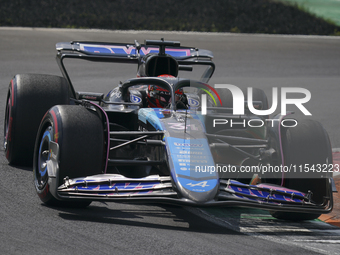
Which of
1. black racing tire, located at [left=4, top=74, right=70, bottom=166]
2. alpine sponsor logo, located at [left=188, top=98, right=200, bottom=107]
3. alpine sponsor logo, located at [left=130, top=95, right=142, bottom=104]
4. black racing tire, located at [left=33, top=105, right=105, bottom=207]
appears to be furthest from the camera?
alpine sponsor logo, located at [left=188, top=98, right=200, bottom=107]

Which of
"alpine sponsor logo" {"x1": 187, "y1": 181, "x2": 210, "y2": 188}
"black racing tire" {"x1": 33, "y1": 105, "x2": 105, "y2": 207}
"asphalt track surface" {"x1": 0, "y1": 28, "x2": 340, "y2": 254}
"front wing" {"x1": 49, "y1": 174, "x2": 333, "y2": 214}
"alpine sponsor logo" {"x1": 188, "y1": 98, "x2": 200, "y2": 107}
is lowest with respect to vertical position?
"asphalt track surface" {"x1": 0, "y1": 28, "x2": 340, "y2": 254}

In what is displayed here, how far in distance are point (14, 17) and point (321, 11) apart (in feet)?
32.9

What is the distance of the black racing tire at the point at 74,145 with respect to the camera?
4684 mm

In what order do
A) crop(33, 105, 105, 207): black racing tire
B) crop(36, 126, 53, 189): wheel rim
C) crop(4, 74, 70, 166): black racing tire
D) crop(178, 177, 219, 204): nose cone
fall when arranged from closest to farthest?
crop(178, 177, 219, 204): nose cone → crop(33, 105, 105, 207): black racing tire → crop(36, 126, 53, 189): wheel rim → crop(4, 74, 70, 166): black racing tire

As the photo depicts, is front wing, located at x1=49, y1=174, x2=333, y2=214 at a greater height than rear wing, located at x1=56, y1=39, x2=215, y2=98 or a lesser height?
lesser

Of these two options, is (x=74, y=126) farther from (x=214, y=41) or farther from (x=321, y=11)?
(x=321, y=11)

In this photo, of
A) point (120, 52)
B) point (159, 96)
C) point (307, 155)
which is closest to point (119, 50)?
point (120, 52)

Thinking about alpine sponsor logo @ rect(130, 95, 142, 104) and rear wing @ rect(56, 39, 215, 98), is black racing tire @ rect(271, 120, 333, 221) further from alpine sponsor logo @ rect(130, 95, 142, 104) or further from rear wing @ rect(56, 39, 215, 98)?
rear wing @ rect(56, 39, 215, 98)

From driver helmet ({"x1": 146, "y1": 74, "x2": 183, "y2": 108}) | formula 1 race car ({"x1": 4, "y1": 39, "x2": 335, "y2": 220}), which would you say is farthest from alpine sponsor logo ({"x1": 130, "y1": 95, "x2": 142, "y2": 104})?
driver helmet ({"x1": 146, "y1": 74, "x2": 183, "y2": 108})

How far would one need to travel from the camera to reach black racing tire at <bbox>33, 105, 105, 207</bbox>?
184 inches

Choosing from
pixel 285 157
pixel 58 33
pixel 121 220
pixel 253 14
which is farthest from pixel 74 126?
pixel 253 14

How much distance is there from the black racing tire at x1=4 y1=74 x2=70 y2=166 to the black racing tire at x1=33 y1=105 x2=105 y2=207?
1012 millimetres

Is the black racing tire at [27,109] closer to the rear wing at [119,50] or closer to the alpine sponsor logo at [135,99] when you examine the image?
the alpine sponsor logo at [135,99]

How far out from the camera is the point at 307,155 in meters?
5.26
